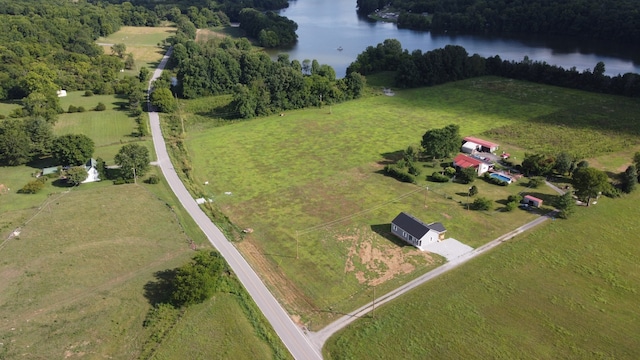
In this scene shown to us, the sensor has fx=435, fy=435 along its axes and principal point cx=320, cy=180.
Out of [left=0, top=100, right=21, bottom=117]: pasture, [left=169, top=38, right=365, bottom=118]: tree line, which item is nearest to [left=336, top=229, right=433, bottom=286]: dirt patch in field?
[left=169, top=38, right=365, bottom=118]: tree line

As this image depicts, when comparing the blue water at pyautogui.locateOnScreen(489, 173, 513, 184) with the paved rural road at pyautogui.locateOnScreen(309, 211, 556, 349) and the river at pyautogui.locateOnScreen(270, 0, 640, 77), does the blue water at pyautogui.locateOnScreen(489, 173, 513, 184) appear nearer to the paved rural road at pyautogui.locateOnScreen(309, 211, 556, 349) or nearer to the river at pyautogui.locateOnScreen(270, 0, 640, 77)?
the paved rural road at pyautogui.locateOnScreen(309, 211, 556, 349)

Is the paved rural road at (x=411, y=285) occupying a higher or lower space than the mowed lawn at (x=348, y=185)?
lower

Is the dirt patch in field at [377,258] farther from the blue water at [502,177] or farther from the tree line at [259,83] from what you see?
the tree line at [259,83]

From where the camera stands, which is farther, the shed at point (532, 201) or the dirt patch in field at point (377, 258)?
the shed at point (532, 201)

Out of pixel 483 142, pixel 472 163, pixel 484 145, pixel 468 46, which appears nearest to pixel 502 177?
pixel 472 163

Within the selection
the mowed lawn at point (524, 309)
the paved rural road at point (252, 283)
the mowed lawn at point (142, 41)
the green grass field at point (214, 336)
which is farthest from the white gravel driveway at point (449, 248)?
the mowed lawn at point (142, 41)

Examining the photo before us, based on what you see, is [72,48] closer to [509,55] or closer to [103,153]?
[103,153]

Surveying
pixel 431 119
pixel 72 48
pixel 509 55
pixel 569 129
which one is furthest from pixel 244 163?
pixel 509 55
